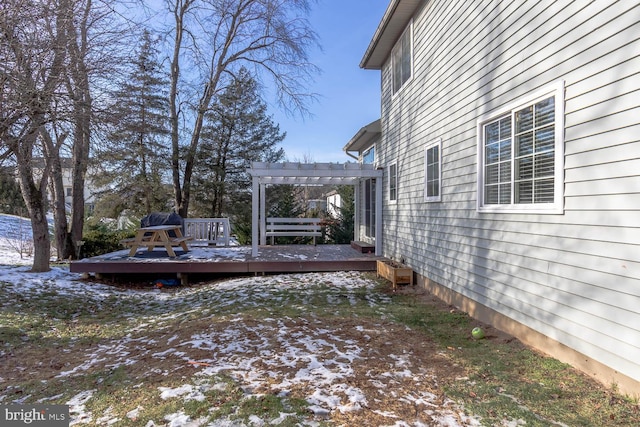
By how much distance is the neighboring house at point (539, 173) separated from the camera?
8.72 ft

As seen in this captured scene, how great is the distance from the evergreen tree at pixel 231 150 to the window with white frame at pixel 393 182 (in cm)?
894

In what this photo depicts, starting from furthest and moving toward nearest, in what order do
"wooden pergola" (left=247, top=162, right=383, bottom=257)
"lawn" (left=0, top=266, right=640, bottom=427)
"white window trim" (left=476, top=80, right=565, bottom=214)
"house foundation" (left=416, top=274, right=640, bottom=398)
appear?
"wooden pergola" (left=247, top=162, right=383, bottom=257) < "white window trim" (left=476, top=80, right=565, bottom=214) < "house foundation" (left=416, top=274, right=640, bottom=398) < "lawn" (left=0, top=266, right=640, bottom=427)

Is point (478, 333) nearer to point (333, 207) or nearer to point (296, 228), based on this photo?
point (296, 228)

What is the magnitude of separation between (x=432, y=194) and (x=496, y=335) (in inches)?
107

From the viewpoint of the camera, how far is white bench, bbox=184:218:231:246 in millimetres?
10953

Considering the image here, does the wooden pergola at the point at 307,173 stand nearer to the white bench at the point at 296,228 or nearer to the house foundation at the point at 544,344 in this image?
the white bench at the point at 296,228

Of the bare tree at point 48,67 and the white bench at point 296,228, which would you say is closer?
the bare tree at point 48,67

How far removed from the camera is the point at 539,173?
357 centimetres

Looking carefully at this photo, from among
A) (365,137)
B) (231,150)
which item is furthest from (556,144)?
(231,150)

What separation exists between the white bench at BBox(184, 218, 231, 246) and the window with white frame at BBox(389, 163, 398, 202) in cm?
507

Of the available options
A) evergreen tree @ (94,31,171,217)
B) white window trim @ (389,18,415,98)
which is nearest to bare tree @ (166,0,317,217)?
evergreen tree @ (94,31,171,217)

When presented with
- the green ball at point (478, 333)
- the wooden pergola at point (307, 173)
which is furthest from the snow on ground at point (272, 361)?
the wooden pergola at point (307, 173)

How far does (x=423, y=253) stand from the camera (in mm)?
6582

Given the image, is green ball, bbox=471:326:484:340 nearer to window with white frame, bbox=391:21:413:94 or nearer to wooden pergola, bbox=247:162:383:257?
wooden pergola, bbox=247:162:383:257
